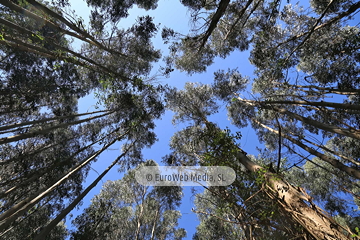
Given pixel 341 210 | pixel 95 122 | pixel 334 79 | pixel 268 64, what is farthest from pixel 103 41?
pixel 341 210

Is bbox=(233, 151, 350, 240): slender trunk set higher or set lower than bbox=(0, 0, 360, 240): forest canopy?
lower

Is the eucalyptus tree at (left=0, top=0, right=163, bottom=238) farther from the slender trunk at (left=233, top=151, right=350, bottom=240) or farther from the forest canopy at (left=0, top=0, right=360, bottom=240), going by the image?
the slender trunk at (left=233, top=151, right=350, bottom=240)

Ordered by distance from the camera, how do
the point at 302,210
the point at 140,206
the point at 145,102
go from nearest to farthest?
1. the point at 302,210
2. the point at 145,102
3. the point at 140,206

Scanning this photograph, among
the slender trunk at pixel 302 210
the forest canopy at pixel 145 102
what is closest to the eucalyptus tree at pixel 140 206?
the forest canopy at pixel 145 102

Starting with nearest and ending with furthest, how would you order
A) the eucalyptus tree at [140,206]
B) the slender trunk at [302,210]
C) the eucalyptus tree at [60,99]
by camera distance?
1. the slender trunk at [302,210]
2. the eucalyptus tree at [60,99]
3. the eucalyptus tree at [140,206]

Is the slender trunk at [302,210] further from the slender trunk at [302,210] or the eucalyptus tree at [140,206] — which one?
the eucalyptus tree at [140,206]

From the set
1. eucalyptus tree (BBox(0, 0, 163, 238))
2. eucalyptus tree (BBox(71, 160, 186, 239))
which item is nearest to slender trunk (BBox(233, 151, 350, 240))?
eucalyptus tree (BBox(0, 0, 163, 238))

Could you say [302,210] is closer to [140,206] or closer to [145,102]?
[145,102]

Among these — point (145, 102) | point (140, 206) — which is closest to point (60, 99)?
point (145, 102)

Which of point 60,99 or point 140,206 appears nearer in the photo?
point 60,99

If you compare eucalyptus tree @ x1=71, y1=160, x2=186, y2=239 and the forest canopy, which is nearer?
the forest canopy

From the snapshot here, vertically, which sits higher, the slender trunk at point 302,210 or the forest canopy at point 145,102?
the forest canopy at point 145,102

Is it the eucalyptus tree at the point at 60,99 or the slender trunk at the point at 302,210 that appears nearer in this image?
the slender trunk at the point at 302,210

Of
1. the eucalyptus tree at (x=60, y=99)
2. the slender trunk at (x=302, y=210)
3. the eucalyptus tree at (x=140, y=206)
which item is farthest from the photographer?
the eucalyptus tree at (x=140, y=206)
